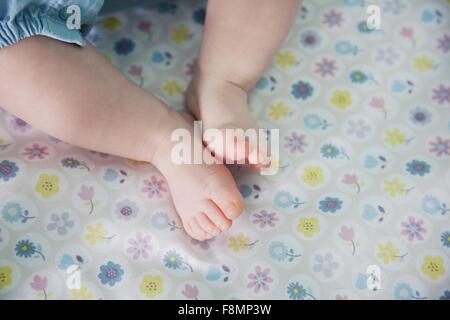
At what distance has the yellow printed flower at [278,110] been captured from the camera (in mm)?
781

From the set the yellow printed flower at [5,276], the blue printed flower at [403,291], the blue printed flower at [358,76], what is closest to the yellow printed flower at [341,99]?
the blue printed flower at [358,76]

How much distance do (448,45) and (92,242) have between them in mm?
548

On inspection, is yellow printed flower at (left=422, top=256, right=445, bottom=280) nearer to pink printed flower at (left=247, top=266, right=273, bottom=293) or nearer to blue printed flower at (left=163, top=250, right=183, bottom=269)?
pink printed flower at (left=247, top=266, right=273, bottom=293)

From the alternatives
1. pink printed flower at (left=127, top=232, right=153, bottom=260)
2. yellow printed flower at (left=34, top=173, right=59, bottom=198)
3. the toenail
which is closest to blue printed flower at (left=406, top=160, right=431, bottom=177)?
the toenail

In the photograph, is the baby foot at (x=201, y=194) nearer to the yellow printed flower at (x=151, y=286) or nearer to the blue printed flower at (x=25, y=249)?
the yellow printed flower at (x=151, y=286)

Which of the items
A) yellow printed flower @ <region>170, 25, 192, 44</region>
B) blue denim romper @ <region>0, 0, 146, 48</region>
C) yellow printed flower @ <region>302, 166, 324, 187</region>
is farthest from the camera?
yellow printed flower @ <region>170, 25, 192, 44</region>

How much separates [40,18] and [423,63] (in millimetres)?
502

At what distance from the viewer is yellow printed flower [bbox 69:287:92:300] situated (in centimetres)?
65

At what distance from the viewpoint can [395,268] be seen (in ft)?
2.21

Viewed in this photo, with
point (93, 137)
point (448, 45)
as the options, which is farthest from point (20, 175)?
point (448, 45)

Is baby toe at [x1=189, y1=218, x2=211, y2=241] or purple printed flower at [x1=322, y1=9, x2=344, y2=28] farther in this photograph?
purple printed flower at [x1=322, y1=9, x2=344, y2=28]

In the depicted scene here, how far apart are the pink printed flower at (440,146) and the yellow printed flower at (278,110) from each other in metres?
0.19

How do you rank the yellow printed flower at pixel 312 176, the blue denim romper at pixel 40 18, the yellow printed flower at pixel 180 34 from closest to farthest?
the blue denim romper at pixel 40 18 → the yellow printed flower at pixel 312 176 → the yellow printed flower at pixel 180 34

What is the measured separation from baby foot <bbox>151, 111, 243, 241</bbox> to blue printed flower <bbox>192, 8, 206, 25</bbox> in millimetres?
211
